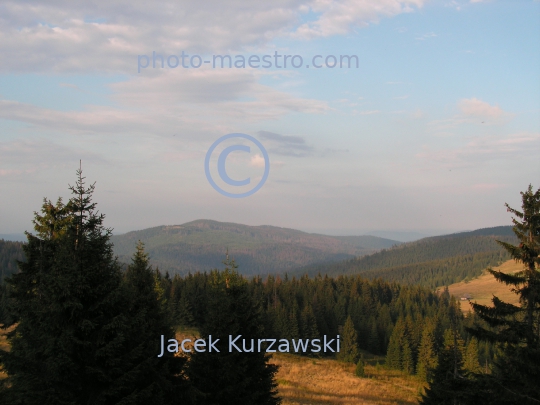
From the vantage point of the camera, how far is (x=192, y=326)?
249 ft

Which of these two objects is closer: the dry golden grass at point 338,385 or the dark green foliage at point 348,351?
the dry golden grass at point 338,385

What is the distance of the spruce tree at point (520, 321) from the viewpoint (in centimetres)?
1397

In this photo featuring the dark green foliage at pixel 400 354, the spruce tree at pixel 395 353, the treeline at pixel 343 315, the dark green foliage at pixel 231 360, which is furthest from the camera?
the treeline at pixel 343 315

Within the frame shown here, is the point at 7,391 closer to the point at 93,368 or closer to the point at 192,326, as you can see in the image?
the point at 93,368

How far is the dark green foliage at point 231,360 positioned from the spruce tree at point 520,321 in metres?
8.90

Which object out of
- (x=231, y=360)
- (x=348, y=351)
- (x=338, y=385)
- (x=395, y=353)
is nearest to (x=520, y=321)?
(x=231, y=360)

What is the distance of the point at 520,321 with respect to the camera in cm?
1603

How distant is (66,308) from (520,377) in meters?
14.2

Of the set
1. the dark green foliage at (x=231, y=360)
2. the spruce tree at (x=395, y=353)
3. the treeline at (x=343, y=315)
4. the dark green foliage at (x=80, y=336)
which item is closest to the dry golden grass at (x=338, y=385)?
the spruce tree at (x=395, y=353)

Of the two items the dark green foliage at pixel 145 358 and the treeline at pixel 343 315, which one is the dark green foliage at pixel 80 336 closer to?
the dark green foliage at pixel 145 358

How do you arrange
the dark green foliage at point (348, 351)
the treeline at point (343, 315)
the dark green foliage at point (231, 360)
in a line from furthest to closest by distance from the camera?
the treeline at point (343, 315), the dark green foliage at point (348, 351), the dark green foliage at point (231, 360)

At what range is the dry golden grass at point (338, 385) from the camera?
121ft

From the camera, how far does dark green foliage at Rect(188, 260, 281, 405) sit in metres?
17.7

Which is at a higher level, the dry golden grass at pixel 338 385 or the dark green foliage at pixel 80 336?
the dark green foliage at pixel 80 336
